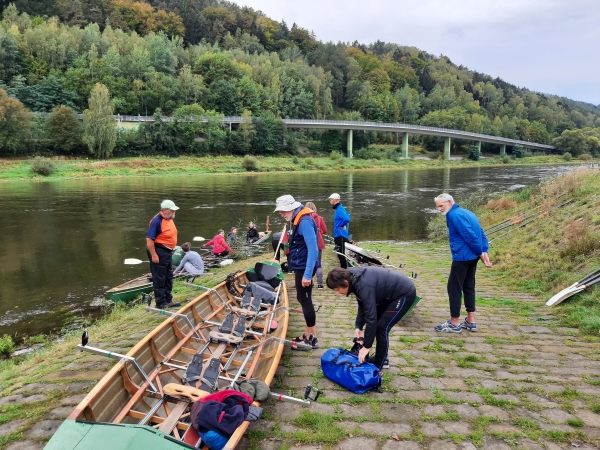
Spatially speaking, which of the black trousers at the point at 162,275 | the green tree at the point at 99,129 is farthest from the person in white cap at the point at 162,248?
the green tree at the point at 99,129

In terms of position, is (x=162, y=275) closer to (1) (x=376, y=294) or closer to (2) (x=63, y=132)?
(1) (x=376, y=294)

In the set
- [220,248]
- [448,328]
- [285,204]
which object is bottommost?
[220,248]

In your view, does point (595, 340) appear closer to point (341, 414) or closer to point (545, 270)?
point (545, 270)

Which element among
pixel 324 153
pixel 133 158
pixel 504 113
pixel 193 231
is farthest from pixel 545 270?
pixel 504 113

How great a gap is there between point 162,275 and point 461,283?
19.6 feet

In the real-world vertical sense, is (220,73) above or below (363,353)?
above

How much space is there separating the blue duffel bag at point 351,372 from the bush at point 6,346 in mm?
6845

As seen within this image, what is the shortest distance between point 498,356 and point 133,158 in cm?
6495

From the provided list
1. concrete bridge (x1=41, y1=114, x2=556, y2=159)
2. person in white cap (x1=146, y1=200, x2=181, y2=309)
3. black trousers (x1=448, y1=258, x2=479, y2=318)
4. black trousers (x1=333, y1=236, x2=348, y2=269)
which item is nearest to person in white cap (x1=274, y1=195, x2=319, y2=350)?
black trousers (x1=448, y1=258, x2=479, y2=318)

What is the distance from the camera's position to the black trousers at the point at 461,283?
6605mm

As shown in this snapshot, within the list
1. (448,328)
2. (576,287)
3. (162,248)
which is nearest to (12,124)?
(162,248)

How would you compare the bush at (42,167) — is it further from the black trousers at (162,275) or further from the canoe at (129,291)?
the black trousers at (162,275)

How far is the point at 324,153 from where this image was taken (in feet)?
306

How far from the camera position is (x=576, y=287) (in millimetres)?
7797
